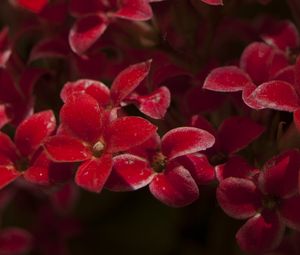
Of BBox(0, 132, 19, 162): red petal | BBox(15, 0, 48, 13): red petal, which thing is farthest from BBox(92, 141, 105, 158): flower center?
BBox(15, 0, 48, 13): red petal

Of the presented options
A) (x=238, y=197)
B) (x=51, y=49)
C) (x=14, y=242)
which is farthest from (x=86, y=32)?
(x=14, y=242)

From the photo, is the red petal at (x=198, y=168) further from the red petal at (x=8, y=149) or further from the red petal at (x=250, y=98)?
the red petal at (x=8, y=149)

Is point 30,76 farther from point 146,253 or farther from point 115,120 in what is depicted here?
point 146,253

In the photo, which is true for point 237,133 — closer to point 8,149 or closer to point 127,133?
point 127,133

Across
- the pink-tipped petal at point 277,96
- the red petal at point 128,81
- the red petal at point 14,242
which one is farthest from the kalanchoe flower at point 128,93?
the red petal at point 14,242

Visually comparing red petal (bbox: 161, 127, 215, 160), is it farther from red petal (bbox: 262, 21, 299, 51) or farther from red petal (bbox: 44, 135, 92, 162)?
red petal (bbox: 262, 21, 299, 51)
